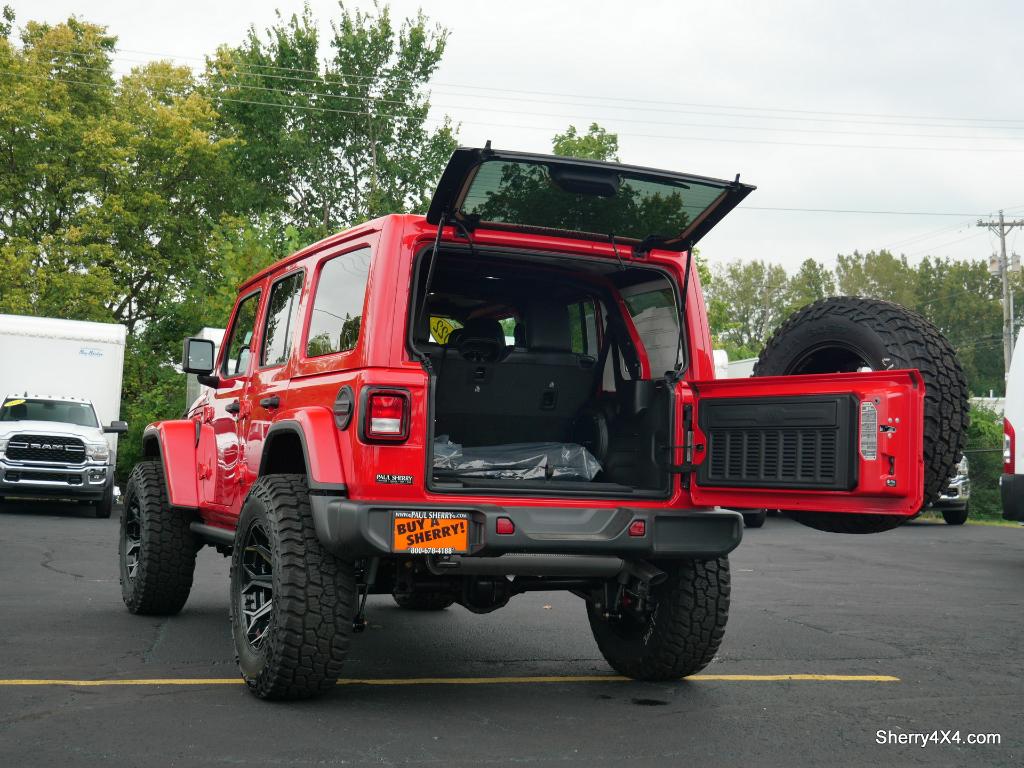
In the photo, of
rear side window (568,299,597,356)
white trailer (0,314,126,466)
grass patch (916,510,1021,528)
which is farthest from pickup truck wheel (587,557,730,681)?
grass patch (916,510,1021,528)

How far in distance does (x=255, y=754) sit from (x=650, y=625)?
2326mm

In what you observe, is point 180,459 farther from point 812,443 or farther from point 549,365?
point 812,443

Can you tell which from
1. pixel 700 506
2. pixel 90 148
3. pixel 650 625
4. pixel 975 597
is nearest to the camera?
pixel 700 506

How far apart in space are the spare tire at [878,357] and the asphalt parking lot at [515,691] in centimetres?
90

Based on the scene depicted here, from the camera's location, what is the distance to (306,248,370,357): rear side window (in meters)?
5.52

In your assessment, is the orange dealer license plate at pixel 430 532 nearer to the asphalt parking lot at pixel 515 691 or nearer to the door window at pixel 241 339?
the asphalt parking lot at pixel 515 691

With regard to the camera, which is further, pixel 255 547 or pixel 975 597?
pixel 975 597

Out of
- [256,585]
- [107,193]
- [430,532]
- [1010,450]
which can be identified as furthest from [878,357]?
[107,193]

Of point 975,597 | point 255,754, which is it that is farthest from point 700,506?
point 975,597

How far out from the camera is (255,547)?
5.67 m

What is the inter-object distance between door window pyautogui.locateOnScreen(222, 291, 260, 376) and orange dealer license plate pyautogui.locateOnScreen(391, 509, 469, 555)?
2.46m

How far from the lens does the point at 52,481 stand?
18625 millimetres

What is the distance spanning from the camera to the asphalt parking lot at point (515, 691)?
4.64 meters

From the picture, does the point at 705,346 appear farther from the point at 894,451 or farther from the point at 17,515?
the point at 17,515
